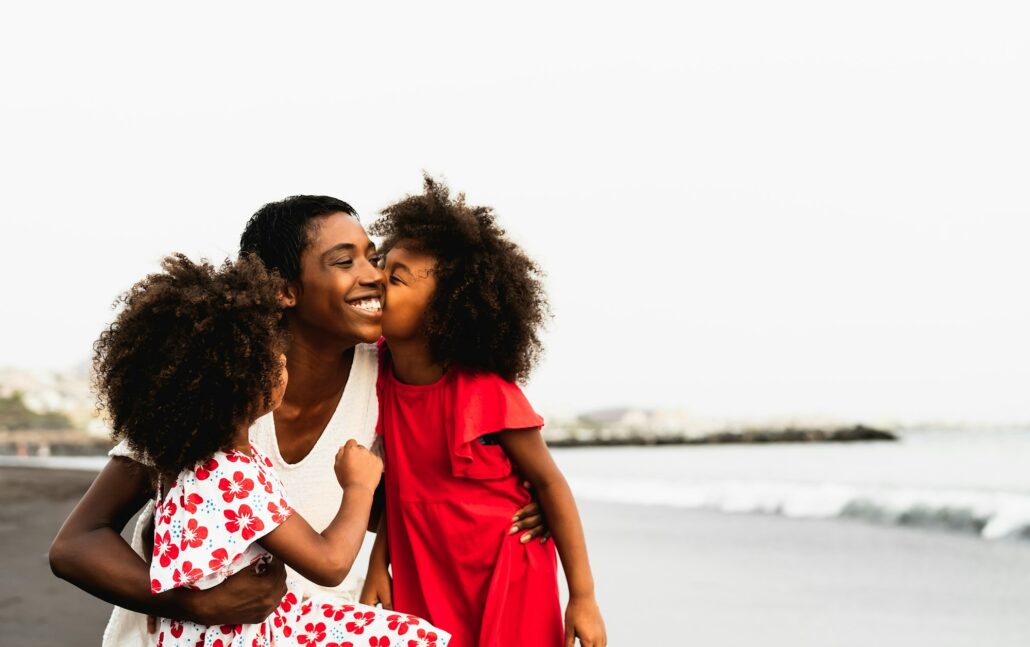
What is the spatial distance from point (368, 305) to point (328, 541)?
0.80m

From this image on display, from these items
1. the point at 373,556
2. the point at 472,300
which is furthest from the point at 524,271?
the point at 373,556

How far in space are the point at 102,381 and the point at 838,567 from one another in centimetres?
512

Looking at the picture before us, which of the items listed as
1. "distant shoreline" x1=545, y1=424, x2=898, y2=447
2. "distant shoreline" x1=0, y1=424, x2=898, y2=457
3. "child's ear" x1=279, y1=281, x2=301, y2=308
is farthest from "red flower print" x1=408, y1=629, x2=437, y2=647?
"distant shoreline" x1=545, y1=424, x2=898, y2=447

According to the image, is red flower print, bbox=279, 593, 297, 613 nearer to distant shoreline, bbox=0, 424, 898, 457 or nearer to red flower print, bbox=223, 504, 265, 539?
red flower print, bbox=223, 504, 265, 539

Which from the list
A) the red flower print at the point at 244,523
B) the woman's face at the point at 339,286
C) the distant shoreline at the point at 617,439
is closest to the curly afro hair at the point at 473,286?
the woman's face at the point at 339,286

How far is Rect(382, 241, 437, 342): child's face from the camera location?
2559 mm

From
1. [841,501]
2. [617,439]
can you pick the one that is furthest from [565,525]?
[617,439]

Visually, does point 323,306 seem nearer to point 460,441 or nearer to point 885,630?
point 460,441

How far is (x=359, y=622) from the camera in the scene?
210 cm

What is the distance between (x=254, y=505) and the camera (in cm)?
185

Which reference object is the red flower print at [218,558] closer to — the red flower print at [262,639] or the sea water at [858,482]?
the red flower print at [262,639]

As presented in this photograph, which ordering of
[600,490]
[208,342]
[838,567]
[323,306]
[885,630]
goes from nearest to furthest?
1. [208,342]
2. [323,306]
3. [885,630]
4. [838,567]
5. [600,490]

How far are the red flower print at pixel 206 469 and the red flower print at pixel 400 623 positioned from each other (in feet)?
1.74

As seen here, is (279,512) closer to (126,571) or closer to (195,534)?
(195,534)
